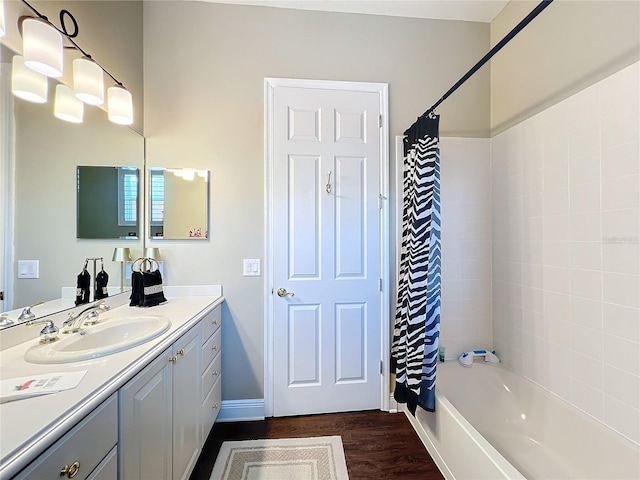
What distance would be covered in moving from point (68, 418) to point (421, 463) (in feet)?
5.54

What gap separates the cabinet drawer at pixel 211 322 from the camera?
Answer: 159cm

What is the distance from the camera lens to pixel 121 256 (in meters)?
1.71

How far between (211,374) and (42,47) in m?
1.76

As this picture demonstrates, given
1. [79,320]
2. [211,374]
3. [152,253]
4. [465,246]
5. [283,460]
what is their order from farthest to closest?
1. [465,246]
2. [152,253]
3. [211,374]
4. [283,460]
5. [79,320]

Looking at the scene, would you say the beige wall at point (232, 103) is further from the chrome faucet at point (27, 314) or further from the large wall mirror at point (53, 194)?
the chrome faucet at point (27, 314)

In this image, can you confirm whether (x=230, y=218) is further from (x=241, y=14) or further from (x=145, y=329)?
(x=241, y=14)

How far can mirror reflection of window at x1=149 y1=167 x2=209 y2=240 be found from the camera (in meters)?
1.91

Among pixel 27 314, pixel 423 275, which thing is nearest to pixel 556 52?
pixel 423 275

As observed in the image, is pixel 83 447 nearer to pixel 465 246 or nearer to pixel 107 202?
pixel 107 202

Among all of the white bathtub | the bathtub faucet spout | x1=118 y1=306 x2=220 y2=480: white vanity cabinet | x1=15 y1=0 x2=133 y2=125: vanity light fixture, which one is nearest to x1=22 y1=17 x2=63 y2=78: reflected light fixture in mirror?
x1=15 y1=0 x2=133 y2=125: vanity light fixture

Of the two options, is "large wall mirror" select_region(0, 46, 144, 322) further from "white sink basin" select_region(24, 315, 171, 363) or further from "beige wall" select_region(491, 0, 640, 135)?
"beige wall" select_region(491, 0, 640, 135)

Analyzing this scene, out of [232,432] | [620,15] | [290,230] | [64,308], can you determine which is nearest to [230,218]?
[290,230]

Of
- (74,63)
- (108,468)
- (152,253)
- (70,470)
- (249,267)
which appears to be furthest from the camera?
(249,267)

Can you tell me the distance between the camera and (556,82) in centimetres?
160
